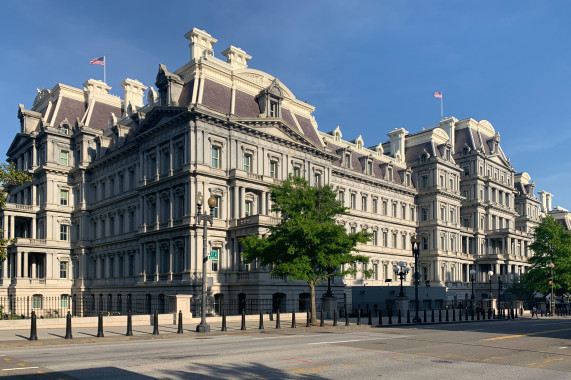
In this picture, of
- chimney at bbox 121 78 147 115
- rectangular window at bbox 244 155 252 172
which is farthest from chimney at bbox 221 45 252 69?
chimney at bbox 121 78 147 115

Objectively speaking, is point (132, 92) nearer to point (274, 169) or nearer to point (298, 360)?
point (274, 169)

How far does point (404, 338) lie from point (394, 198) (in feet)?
171

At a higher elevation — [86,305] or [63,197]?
[63,197]

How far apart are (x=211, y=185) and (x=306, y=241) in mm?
14141

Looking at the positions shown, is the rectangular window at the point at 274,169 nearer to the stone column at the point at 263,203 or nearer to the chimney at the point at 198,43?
the stone column at the point at 263,203

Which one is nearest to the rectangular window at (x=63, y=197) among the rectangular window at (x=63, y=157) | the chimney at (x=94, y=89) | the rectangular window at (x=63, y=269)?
the rectangular window at (x=63, y=157)

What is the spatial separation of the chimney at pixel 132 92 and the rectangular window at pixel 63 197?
40.2ft

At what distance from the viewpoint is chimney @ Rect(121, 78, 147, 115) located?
67375 mm

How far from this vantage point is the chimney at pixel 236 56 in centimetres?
5397

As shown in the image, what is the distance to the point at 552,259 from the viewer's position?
218 ft

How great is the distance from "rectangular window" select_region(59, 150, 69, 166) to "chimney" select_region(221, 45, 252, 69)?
71.6ft

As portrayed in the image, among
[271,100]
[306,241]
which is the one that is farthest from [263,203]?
[306,241]

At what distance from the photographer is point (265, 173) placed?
163ft

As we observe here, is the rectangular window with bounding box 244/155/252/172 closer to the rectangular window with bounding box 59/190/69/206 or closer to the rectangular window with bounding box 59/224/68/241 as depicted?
the rectangular window with bounding box 59/190/69/206
